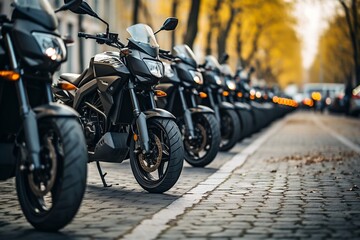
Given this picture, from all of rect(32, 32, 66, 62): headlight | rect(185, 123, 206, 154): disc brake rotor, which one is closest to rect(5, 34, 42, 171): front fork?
rect(32, 32, 66, 62): headlight

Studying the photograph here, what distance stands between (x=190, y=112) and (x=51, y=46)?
5.19 meters

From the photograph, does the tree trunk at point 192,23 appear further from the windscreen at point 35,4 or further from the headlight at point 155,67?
the windscreen at point 35,4

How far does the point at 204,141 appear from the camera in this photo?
34.3 ft

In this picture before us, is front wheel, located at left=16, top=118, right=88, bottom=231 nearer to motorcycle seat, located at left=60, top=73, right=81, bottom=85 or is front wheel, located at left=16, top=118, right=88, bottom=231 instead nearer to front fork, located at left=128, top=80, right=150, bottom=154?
front fork, located at left=128, top=80, right=150, bottom=154

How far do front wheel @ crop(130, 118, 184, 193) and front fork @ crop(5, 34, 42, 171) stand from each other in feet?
7.07

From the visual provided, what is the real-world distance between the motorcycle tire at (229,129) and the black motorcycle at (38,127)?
7596mm

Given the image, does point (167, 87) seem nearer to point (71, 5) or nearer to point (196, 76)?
point (196, 76)

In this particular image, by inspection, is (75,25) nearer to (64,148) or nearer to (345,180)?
(345,180)

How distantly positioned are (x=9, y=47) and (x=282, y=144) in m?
11.5

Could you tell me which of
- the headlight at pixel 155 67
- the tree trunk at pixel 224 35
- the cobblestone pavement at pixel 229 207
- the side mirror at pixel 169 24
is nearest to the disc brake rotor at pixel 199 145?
the cobblestone pavement at pixel 229 207

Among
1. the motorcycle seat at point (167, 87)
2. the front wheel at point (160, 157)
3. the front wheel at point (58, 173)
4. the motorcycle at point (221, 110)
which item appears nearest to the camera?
the front wheel at point (58, 173)

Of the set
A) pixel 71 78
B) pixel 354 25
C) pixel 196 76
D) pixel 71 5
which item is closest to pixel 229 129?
pixel 196 76

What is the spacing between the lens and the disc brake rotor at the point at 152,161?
746 centimetres

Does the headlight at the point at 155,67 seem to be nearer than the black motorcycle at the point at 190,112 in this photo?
Yes
